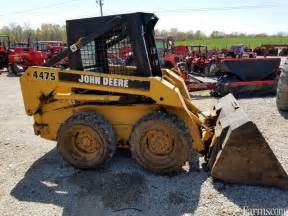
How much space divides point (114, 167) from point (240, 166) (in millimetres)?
1755

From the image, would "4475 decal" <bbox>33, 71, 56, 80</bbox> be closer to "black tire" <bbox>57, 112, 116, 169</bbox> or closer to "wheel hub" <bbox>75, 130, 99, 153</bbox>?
"black tire" <bbox>57, 112, 116, 169</bbox>

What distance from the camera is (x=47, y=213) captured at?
388 cm

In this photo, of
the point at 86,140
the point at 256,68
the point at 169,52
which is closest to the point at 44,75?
the point at 86,140

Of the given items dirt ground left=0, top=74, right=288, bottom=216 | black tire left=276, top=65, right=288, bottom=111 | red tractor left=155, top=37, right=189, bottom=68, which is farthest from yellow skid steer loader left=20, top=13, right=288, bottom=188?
red tractor left=155, top=37, right=189, bottom=68

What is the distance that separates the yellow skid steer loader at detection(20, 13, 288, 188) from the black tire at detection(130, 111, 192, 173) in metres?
0.01

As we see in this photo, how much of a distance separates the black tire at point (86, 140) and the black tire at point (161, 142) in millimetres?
345

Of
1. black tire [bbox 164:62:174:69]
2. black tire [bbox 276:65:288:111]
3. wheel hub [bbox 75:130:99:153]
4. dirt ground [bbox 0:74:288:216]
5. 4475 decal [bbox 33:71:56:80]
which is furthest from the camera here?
black tire [bbox 164:62:174:69]

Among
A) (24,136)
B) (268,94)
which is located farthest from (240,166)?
(268,94)

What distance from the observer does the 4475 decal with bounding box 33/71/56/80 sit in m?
4.94

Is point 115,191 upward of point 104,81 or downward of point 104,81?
downward

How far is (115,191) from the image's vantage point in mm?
4289

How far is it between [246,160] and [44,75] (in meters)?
2.90

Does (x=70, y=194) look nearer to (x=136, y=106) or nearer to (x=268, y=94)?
(x=136, y=106)

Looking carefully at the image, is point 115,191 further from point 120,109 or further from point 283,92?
point 283,92
